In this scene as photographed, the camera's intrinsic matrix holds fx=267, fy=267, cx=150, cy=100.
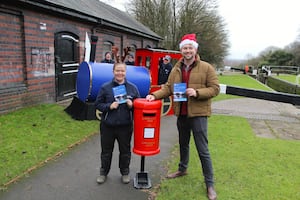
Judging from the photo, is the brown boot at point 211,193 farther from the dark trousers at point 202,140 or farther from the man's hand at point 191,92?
the man's hand at point 191,92

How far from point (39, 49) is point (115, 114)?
18.2ft

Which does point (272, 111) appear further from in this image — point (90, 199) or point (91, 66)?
point (90, 199)

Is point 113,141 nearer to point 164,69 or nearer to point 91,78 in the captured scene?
point 91,78

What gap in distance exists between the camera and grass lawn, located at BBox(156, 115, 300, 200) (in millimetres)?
3637

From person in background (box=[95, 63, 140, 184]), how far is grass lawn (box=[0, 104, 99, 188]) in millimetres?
1343

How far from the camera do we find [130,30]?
1497cm

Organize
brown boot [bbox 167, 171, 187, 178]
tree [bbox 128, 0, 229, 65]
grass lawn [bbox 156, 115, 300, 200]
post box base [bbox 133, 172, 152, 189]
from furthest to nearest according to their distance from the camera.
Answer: tree [bbox 128, 0, 229, 65], brown boot [bbox 167, 171, 187, 178], post box base [bbox 133, 172, 152, 189], grass lawn [bbox 156, 115, 300, 200]

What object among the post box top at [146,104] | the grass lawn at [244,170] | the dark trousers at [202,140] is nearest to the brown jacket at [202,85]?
the dark trousers at [202,140]

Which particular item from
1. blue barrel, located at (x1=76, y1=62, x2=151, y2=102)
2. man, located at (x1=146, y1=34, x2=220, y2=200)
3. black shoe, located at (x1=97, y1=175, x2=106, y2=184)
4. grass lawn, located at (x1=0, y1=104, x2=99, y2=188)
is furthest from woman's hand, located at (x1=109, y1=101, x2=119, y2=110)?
blue barrel, located at (x1=76, y1=62, x2=151, y2=102)

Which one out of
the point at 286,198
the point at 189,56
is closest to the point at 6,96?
the point at 189,56

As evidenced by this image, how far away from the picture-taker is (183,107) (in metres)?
3.60

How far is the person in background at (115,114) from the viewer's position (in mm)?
3577

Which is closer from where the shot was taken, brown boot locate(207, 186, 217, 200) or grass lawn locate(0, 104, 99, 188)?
brown boot locate(207, 186, 217, 200)

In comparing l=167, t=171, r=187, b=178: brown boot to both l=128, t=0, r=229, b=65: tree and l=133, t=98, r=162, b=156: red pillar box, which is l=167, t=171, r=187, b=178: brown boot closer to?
l=133, t=98, r=162, b=156: red pillar box
